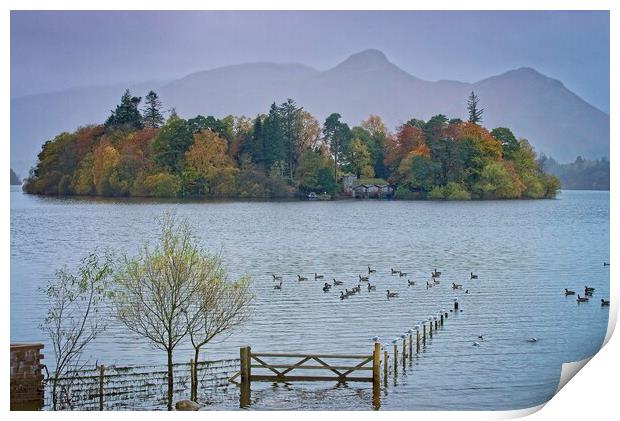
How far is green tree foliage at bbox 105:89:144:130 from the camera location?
28606 mm

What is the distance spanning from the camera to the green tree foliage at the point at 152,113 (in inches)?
1153

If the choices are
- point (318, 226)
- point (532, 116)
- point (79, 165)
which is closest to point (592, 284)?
point (532, 116)

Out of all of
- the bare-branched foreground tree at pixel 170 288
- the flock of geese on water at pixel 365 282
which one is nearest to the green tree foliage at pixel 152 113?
the flock of geese on water at pixel 365 282

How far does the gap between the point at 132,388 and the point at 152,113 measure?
1296 cm

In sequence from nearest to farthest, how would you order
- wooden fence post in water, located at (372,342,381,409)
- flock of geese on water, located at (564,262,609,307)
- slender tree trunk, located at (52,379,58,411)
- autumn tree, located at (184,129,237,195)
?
slender tree trunk, located at (52,379,58,411), wooden fence post in water, located at (372,342,381,409), flock of geese on water, located at (564,262,609,307), autumn tree, located at (184,129,237,195)

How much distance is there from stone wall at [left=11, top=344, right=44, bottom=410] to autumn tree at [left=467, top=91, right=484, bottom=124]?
16.7 m

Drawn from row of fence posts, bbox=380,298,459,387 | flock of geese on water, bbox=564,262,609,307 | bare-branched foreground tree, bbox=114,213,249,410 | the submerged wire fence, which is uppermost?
bare-branched foreground tree, bbox=114,213,249,410

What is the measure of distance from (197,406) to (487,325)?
9.66 metres

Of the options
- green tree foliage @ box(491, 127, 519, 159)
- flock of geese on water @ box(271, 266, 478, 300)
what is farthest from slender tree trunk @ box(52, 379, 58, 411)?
green tree foliage @ box(491, 127, 519, 159)

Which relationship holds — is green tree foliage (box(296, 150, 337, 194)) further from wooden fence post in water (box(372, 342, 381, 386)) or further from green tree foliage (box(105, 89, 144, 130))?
wooden fence post in water (box(372, 342, 381, 386))

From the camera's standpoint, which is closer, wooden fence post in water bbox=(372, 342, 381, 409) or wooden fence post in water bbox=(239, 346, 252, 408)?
wooden fence post in water bbox=(372, 342, 381, 409)

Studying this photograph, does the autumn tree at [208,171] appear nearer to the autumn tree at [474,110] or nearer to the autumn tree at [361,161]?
the autumn tree at [361,161]

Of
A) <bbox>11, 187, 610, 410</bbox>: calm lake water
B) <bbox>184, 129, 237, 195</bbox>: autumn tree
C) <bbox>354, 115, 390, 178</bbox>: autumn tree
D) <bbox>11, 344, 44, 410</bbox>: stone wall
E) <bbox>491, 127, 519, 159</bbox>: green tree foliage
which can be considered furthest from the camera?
<bbox>491, 127, 519, 159</bbox>: green tree foliage
